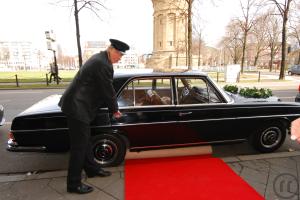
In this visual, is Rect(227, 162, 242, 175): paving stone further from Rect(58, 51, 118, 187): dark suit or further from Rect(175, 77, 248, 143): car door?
Rect(58, 51, 118, 187): dark suit

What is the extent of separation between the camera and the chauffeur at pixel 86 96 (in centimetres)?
305

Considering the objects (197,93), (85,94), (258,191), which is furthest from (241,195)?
(85,94)

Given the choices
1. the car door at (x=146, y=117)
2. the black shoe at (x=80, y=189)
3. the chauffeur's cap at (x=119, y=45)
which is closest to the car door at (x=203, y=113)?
the car door at (x=146, y=117)

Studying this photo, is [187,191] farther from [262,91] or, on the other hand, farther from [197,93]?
[262,91]

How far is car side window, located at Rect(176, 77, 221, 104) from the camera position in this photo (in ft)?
13.7

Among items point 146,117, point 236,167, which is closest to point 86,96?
point 146,117

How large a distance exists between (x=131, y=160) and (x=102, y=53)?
2.05 m

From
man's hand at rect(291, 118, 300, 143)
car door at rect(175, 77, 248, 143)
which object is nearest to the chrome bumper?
car door at rect(175, 77, 248, 143)

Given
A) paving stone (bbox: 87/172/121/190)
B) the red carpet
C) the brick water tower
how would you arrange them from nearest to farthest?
the red carpet → paving stone (bbox: 87/172/121/190) → the brick water tower

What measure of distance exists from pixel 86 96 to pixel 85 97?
2cm

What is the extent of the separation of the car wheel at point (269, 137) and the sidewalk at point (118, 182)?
0.28 metres

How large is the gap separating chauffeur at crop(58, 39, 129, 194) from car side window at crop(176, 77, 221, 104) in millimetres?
1298

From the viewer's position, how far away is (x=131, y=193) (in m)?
3.35

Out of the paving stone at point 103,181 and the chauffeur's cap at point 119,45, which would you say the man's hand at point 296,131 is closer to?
the chauffeur's cap at point 119,45
